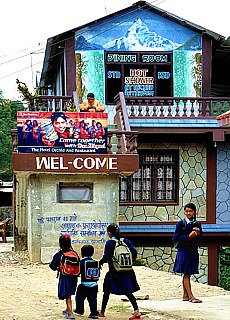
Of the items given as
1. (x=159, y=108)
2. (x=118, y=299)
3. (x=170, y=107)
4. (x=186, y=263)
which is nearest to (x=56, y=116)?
(x=170, y=107)

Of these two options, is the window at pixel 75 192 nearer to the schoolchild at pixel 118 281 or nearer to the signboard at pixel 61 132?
the signboard at pixel 61 132

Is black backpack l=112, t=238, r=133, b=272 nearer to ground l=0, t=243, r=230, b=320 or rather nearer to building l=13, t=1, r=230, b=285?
ground l=0, t=243, r=230, b=320

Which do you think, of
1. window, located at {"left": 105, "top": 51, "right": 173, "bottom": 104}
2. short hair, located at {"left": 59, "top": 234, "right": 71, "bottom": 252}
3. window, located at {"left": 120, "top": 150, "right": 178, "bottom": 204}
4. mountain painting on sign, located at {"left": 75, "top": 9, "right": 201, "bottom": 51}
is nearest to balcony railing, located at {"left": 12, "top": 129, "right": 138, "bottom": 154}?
window, located at {"left": 120, "top": 150, "right": 178, "bottom": 204}

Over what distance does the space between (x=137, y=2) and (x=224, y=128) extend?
5.11 meters

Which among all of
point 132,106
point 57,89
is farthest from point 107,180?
point 57,89

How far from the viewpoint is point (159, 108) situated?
22219 millimetres

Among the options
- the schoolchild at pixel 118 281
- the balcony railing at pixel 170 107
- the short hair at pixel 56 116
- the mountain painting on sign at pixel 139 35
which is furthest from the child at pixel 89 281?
the mountain painting on sign at pixel 139 35

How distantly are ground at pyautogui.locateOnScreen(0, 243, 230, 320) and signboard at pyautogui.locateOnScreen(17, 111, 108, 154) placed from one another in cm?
283

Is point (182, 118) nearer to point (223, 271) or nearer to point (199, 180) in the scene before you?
point (199, 180)

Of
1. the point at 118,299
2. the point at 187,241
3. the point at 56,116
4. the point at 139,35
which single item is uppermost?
the point at 139,35

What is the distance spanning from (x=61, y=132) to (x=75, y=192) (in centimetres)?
148

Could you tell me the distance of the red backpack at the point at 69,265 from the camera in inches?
377

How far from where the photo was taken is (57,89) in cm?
2655

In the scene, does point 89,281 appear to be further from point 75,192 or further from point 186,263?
point 75,192
